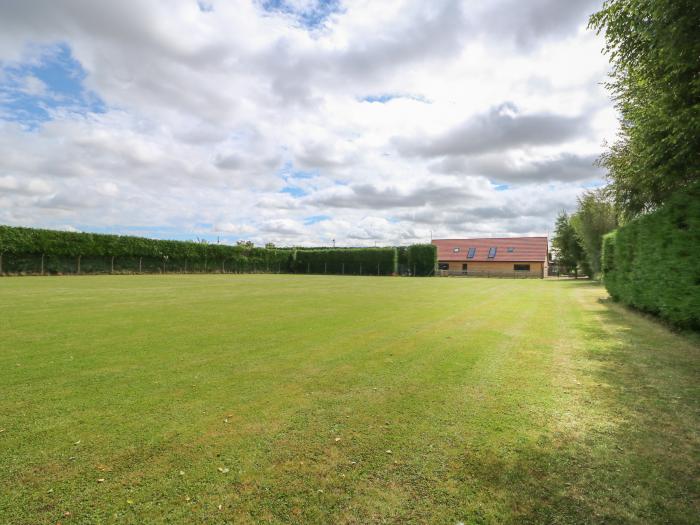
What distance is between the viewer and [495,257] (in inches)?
2295

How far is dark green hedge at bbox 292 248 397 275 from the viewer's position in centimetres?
5016

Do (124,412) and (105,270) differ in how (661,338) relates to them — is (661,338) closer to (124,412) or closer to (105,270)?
(124,412)

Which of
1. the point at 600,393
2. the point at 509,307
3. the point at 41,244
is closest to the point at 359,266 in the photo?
the point at 41,244

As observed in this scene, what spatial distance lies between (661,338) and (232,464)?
906 cm

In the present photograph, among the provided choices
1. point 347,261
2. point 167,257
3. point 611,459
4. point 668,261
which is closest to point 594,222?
point 668,261

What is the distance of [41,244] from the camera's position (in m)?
29.1

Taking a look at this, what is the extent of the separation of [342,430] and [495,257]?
5884 centimetres

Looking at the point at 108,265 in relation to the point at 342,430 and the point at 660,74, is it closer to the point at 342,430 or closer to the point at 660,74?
the point at 342,430

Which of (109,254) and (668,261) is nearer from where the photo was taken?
(668,261)

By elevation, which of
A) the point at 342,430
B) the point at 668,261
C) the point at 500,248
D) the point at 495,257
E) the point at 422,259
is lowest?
the point at 342,430

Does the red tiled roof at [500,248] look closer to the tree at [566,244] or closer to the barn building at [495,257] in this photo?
the barn building at [495,257]

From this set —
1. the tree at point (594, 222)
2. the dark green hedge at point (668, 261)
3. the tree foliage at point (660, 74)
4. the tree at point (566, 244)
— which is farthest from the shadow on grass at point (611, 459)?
the tree at point (566, 244)

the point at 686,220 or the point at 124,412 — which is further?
the point at 686,220

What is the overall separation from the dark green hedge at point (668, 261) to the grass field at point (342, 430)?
2018 mm
